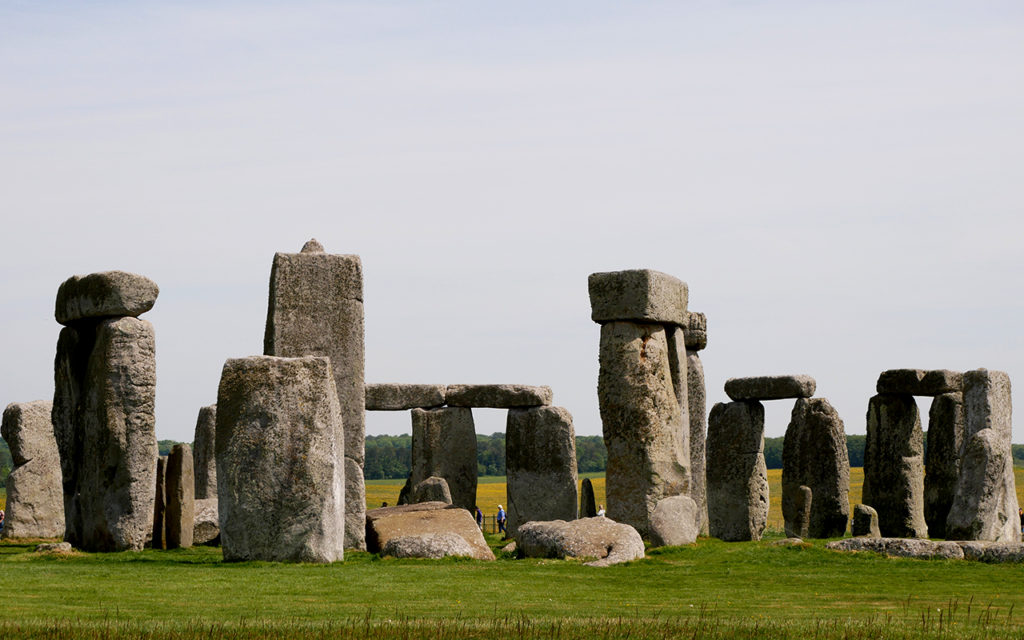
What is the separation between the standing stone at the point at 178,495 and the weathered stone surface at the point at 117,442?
256mm

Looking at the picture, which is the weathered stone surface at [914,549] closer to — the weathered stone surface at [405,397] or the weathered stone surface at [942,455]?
the weathered stone surface at [942,455]

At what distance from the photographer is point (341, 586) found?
43.9 ft

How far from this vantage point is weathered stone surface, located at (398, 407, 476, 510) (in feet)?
97.7

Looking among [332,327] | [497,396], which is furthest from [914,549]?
[497,396]

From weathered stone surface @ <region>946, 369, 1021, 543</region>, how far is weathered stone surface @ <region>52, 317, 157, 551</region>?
1091cm

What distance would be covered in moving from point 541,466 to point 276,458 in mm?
13134

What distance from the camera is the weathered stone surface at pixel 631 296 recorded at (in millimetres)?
19312

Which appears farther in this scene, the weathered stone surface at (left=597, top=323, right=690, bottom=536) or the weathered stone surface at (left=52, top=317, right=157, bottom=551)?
the weathered stone surface at (left=597, top=323, right=690, bottom=536)

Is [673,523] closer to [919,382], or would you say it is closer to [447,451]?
[919,382]

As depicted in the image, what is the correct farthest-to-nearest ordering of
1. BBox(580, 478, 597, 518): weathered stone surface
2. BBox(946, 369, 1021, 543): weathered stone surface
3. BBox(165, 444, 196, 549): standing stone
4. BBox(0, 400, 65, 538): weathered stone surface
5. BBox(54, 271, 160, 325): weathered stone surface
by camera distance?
BBox(580, 478, 597, 518): weathered stone surface < BBox(0, 400, 65, 538): weathered stone surface < BBox(946, 369, 1021, 543): weathered stone surface < BBox(165, 444, 196, 549): standing stone < BBox(54, 271, 160, 325): weathered stone surface

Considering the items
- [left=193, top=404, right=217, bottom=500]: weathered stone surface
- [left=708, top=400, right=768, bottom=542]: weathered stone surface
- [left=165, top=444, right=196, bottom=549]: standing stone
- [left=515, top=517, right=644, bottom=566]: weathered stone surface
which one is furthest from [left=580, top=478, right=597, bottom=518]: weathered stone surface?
[left=515, top=517, right=644, bottom=566]: weathered stone surface

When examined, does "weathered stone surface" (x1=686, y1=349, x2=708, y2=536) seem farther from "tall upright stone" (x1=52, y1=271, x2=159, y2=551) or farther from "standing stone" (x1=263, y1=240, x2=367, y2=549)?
"tall upright stone" (x1=52, y1=271, x2=159, y2=551)

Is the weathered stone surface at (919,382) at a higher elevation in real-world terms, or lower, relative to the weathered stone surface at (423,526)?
higher

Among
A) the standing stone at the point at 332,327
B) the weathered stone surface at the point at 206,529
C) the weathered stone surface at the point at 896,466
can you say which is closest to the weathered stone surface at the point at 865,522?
the weathered stone surface at the point at 896,466
